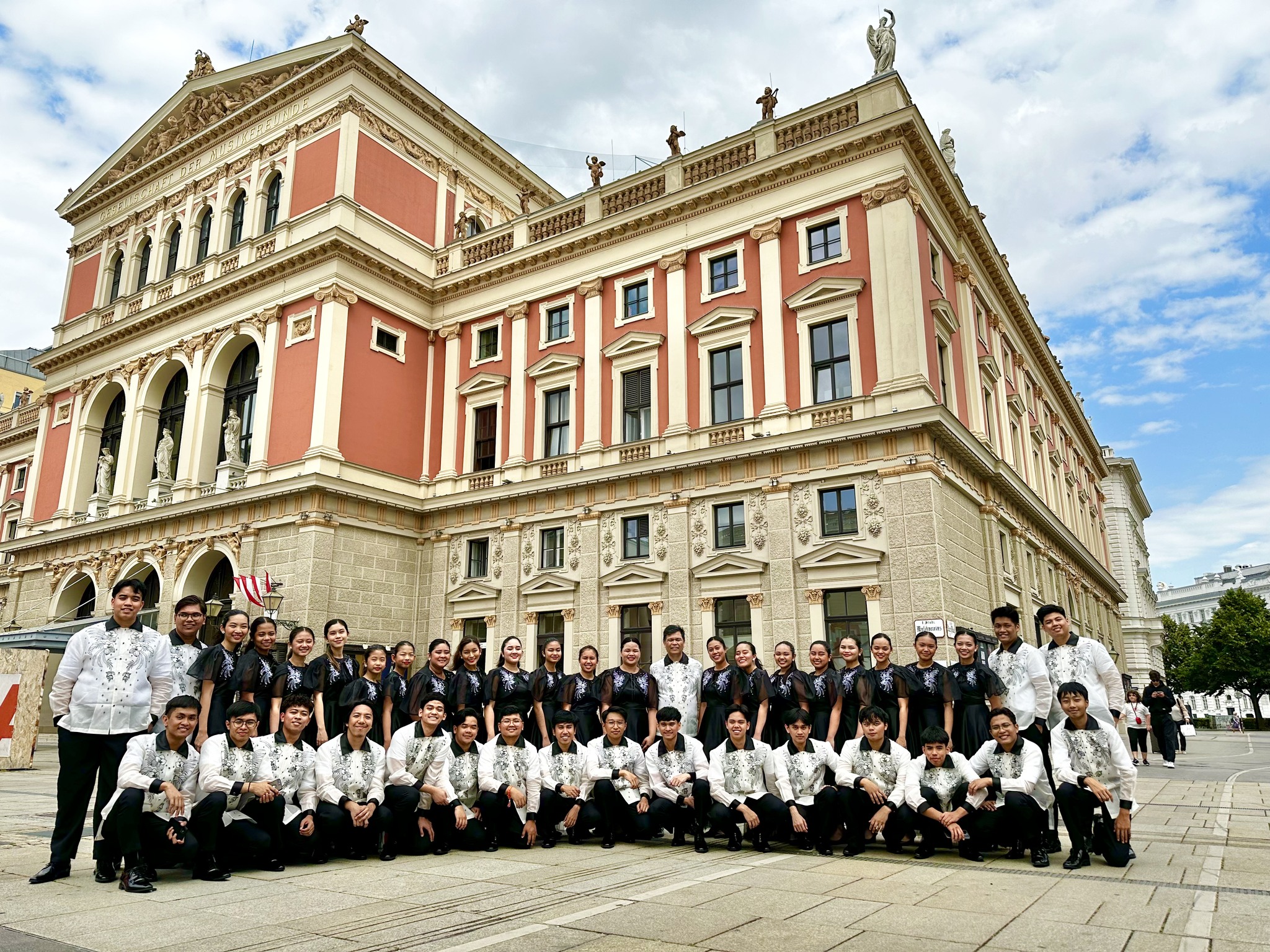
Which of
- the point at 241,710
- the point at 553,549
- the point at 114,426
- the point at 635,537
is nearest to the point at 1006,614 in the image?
the point at 241,710

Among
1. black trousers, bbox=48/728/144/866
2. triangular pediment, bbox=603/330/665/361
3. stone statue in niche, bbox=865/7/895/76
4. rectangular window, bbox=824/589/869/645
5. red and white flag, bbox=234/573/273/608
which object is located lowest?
black trousers, bbox=48/728/144/866

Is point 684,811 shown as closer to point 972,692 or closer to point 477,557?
point 972,692

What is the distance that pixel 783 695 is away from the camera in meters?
10.7

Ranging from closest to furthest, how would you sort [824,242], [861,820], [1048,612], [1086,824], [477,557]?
[1086,824]
[1048,612]
[861,820]
[824,242]
[477,557]

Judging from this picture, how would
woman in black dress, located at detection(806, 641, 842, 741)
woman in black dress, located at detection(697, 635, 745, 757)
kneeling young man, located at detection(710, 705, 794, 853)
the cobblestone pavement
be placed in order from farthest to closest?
woman in black dress, located at detection(697, 635, 745, 757)
woman in black dress, located at detection(806, 641, 842, 741)
kneeling young man, located at detection(710, 705, 794, 853)
the cobblestone pavement

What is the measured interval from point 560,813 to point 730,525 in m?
13.9

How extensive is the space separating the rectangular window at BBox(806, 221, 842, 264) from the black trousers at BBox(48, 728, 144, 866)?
19878mm

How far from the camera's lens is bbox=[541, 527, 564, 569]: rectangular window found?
26.0 meters

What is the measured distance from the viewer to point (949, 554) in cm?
2058

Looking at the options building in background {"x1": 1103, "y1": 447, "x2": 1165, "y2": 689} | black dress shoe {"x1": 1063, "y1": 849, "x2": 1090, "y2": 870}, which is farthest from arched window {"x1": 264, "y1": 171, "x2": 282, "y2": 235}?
building in background {"x1": 1103, "y1": 447, "x2": 1165, "y2": 689}

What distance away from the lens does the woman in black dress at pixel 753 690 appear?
10531 mm

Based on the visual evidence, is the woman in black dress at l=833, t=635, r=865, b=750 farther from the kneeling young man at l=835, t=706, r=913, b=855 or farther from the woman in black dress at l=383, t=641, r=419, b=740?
the woman in black dress at l=383, t=641, r=419, b=740

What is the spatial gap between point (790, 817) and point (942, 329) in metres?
17.6

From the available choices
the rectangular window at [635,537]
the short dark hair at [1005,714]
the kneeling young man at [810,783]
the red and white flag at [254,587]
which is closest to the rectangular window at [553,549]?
the rectangular window at [635,537]
